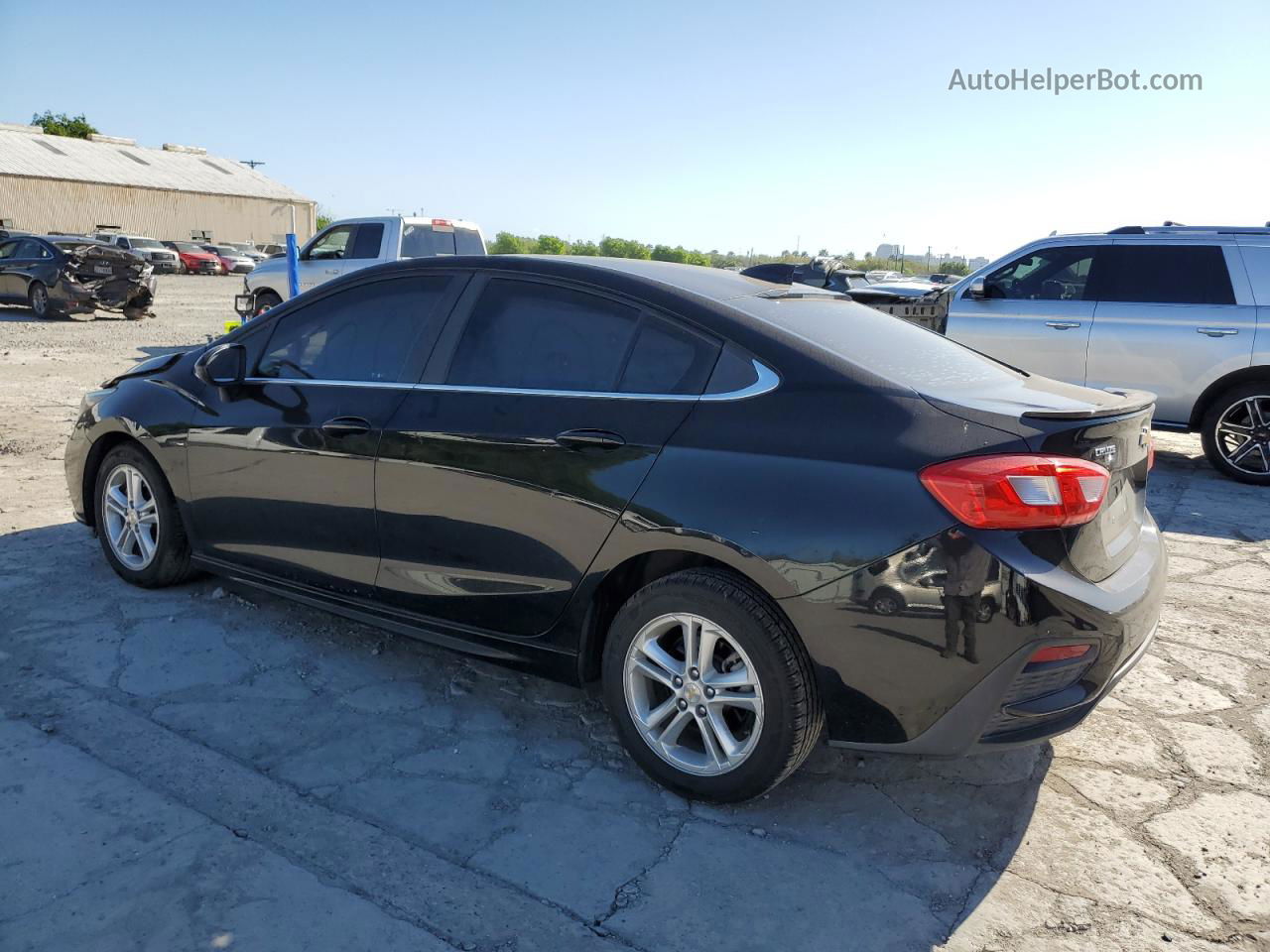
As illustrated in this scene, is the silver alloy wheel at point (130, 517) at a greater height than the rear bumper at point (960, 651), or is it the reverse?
the rear bumper at point (960, 651)

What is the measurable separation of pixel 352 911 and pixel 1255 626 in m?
4.28

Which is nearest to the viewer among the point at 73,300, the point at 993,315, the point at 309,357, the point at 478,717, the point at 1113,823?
the point at 1113,823

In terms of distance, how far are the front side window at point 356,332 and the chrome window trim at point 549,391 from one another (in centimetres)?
3

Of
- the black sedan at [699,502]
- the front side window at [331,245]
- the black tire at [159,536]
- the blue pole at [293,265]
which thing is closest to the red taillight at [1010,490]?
the black sedan at [699,502]

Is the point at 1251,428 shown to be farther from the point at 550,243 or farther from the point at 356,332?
the point at 550,243

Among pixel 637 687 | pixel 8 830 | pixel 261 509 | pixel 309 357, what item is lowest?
pixel 8 830

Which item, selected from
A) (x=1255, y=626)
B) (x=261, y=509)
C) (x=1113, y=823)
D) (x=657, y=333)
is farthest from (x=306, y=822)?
(x=1255, y=626)

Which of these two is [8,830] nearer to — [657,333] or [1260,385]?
[657,333]

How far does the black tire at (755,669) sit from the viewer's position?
2.82 m

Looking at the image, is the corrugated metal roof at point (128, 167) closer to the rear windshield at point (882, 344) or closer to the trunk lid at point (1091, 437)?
the rear windshield at point (882, 344)

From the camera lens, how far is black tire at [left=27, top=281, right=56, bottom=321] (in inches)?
719

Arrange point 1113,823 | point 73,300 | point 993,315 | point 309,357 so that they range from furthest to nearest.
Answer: point 73,300 → point 993,315 → point 309,357 → point 1113,823

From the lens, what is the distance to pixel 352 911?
2.53m

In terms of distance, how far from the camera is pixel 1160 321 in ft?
26.7
